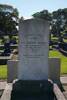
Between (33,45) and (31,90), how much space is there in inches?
52.5

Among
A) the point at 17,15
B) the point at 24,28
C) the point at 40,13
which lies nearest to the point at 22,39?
the point at 24,28

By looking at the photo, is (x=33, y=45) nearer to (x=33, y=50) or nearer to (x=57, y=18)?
(x=33, y=50)

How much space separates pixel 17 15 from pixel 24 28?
206 feet

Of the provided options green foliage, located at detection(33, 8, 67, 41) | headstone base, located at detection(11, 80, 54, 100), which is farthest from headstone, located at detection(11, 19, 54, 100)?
green foliage, located at detection(33, 8, 67, 41)

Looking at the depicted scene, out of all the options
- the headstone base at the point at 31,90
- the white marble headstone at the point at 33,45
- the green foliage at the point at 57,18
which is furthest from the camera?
the green foliage at the point at 57,18

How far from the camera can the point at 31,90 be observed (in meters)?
9.52

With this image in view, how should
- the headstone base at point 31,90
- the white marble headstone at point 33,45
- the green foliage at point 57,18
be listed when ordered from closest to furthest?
the headstone base at point 31,90
the white marble headstone at point 33,45
the green foliage at point 57,18

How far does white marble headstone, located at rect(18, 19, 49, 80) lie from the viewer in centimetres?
982

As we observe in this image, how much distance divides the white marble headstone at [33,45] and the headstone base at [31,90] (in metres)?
0.52

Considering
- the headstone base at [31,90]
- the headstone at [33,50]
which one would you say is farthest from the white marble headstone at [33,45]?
the headstone base at [31,90]

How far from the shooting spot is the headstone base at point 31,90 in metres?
9.45

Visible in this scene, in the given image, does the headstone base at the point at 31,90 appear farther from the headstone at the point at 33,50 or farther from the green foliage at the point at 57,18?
the green foliage at the point at 57,18

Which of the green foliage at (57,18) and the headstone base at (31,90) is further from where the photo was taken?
the green foliage at (57,18)

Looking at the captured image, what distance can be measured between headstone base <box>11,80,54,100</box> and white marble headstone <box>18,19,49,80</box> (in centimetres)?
52
